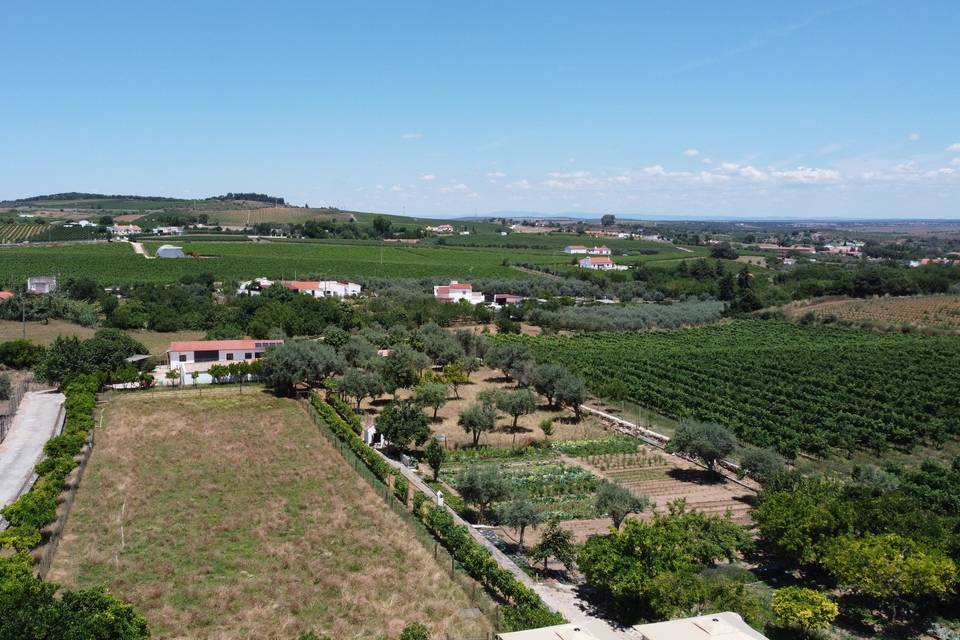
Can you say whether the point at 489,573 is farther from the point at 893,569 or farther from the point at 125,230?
the point at 125,230

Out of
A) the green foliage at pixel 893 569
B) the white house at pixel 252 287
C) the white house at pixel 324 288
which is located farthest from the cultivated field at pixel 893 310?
the green foliage at pixel 893 569

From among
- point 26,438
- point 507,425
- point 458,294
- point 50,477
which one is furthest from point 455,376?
point 458,294

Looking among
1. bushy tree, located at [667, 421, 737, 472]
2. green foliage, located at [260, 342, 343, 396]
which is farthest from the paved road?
bushy tree, located at [667, 421, 737, 472]

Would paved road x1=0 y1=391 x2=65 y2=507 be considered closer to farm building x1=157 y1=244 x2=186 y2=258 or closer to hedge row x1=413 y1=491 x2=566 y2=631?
hedge row x1=413 y1=491 x2=566 y2=631

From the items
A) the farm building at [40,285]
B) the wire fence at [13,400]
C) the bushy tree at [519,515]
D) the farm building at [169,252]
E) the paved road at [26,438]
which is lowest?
the paved road at [26,438]

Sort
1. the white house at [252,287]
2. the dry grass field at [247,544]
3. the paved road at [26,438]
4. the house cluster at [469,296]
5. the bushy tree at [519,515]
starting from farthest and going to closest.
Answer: the house cluster at [469,296] < the white house at [252,287] < the paved road at [26,438] < the bushy tree at [519,515] < the dry grass field at [247,544]

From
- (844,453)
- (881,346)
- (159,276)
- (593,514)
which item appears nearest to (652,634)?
(593,514)

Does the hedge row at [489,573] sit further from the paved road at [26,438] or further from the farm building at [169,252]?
the farm building at [169,252]
